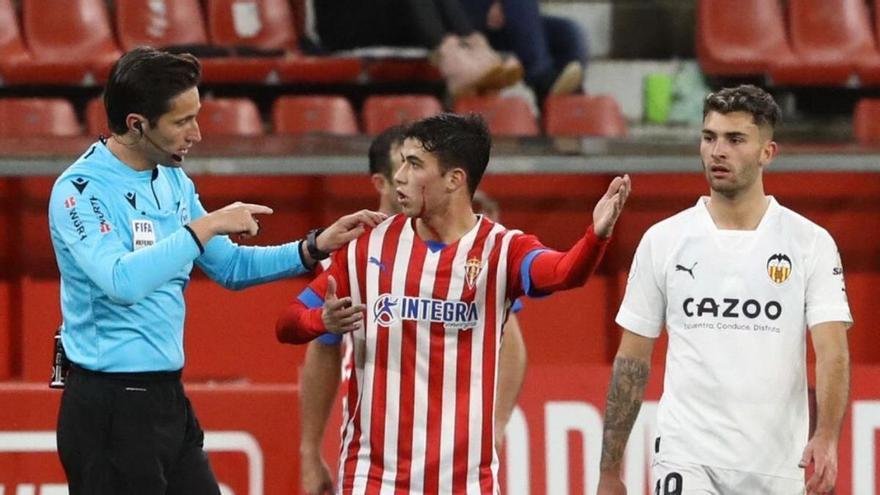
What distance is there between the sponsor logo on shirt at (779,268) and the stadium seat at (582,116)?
574 cm

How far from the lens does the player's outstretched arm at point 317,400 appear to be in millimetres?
5117

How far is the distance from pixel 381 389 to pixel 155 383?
623 millimetres

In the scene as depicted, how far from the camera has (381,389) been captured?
4.66 meters

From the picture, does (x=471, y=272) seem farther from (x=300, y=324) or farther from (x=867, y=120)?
(x=867, y=120)

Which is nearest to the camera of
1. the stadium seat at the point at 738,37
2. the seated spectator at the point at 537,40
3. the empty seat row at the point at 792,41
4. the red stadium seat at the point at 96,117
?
the red stadium seat at the point at 96,117

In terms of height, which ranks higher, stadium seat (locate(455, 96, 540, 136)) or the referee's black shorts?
stadium seat (locate(455, 96, 540, 136))

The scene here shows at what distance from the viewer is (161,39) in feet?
36.3

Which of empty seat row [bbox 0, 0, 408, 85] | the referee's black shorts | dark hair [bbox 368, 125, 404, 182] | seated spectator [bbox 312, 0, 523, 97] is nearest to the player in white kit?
dark hair [bbox 368, 125, 404, 182]

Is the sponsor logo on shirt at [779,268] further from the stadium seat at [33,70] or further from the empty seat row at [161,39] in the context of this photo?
the stadium seat at [33,70]

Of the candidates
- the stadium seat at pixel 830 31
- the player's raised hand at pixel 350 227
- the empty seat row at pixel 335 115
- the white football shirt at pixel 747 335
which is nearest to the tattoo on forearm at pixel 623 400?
the white football shirt at pixel 747 335

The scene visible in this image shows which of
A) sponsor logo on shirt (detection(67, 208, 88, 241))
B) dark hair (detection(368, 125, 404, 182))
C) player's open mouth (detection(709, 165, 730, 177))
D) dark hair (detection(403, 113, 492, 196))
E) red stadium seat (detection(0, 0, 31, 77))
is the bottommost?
sponsor logo on shirt (detection(67, 208, 88, 241))

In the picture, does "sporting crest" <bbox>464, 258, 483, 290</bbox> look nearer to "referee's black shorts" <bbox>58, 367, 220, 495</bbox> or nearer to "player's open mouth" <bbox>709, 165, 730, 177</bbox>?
"player's open mouth" <bbox>709, 165, 730, 177</bbox>

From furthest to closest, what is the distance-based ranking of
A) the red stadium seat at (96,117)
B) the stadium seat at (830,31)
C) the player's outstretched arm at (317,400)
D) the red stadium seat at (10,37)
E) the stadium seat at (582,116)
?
the stadium seat at (830,31) < the red stadium seat at (10,37) < the stadium seat at (582,116) < the red stadium seat at (96,117) < the player's outstretched arm at (317,400)

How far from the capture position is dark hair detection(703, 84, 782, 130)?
195 inches
